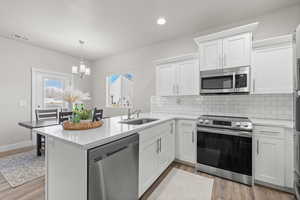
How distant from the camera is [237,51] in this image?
2.26 meters

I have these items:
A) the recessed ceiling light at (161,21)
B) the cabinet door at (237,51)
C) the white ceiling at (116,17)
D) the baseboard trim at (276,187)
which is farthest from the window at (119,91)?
the baseboard trim at (276,187)

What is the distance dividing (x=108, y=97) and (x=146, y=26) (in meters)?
2.84

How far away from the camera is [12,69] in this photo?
339cm

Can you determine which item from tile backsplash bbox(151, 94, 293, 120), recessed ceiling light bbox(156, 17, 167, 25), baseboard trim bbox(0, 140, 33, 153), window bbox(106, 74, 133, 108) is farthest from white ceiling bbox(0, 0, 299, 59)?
baseboard trim bbox(0, 140, 33, 153)

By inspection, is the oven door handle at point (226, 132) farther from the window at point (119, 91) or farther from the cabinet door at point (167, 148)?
the window at point (119, 91)

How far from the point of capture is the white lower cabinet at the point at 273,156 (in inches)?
72.1

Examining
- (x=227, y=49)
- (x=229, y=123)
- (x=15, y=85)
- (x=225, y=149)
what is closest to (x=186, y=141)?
(x=225, y=149)

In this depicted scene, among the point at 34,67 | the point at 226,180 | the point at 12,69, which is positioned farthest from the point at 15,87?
the point at 226,180

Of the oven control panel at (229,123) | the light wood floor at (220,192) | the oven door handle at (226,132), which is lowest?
the light wood floor at (220,192)

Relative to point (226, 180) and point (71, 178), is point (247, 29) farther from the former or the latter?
point (71, 178)

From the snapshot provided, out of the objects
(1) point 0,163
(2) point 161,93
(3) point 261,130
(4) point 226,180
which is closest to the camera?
(3) point 261,130

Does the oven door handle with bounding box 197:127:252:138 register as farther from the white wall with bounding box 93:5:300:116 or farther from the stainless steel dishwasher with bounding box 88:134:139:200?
the white wall with bounding box 93:5:300:116

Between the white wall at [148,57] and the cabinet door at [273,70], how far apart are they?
0.57 meters

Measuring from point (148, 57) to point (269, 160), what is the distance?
333cm
